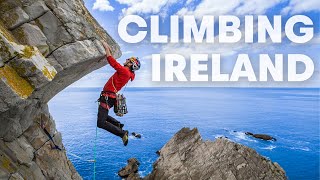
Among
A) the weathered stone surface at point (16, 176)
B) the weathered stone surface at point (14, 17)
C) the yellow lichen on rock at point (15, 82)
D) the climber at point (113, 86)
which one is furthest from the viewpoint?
the weathered stone surface at point (16, 176)

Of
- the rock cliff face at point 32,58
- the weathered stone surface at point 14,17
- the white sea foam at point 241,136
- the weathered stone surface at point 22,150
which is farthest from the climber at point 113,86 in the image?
the white sea foam at point 241,136

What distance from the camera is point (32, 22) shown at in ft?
40.0

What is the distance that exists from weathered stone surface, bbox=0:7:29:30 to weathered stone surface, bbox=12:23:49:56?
0.63 feet

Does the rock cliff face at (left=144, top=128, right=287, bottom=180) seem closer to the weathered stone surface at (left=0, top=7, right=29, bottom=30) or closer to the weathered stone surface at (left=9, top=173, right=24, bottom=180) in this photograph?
the weathered stone surface at (left=9, top=173, right=24, bottom=180)

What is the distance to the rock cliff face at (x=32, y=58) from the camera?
10484 millimetres

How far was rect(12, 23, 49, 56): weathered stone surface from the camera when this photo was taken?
11.7 metres

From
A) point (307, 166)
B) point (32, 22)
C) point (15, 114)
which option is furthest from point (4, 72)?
point (307, 166)

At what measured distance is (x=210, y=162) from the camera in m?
31.0

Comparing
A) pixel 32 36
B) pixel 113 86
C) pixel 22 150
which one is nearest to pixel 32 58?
pixel 32 36

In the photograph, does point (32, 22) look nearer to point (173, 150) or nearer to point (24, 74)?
point (24, 74)

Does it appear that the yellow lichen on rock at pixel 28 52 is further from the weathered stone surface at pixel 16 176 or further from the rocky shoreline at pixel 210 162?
the rocky shoreline at pixel 210 162

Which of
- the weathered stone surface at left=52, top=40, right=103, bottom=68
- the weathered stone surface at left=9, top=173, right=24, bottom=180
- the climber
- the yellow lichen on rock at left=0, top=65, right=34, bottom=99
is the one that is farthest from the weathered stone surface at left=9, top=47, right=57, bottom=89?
the weathered stone surface at left=9, top=173, right=24, bottom=180

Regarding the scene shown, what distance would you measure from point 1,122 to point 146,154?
198 ft

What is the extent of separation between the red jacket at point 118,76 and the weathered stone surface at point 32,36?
2.90m
